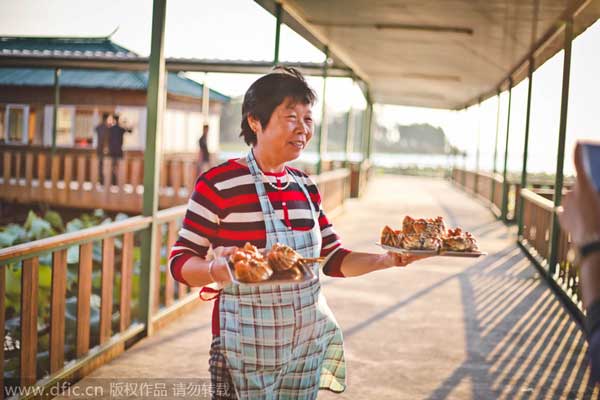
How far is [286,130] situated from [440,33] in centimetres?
853

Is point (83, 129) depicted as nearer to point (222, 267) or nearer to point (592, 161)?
point (222, 267)

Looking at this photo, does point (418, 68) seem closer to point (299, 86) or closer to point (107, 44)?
point (107, 44)

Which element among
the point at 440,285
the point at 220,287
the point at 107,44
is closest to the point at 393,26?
the point at 440,285

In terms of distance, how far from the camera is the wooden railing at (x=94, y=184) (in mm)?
16453

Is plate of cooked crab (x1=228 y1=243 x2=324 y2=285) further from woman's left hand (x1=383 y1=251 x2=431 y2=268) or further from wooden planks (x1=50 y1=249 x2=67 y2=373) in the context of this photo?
wooden planks (x1=50 y1=249 x2=67 y2=373)

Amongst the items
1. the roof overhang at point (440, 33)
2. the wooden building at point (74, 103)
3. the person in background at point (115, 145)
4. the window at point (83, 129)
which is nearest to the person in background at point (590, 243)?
the roof overhang at point (440, 33)

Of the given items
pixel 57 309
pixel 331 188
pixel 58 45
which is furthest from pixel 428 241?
pixel 58 45

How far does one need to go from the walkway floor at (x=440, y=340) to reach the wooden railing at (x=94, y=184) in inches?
362

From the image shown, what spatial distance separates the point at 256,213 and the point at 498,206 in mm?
14723

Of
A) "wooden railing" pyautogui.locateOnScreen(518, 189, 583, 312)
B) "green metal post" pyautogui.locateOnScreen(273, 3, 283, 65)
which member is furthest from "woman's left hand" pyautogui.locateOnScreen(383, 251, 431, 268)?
"green metal post" pyautogui.locateOnScreen(273, 3, 283, 65)

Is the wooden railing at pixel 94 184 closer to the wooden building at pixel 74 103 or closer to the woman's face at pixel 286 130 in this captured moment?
the wooden building at pixel 74 103

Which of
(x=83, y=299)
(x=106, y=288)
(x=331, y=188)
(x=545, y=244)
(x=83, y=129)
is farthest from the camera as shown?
(x=83, y=129)

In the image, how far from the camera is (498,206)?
16016mm

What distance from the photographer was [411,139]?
320 feet
